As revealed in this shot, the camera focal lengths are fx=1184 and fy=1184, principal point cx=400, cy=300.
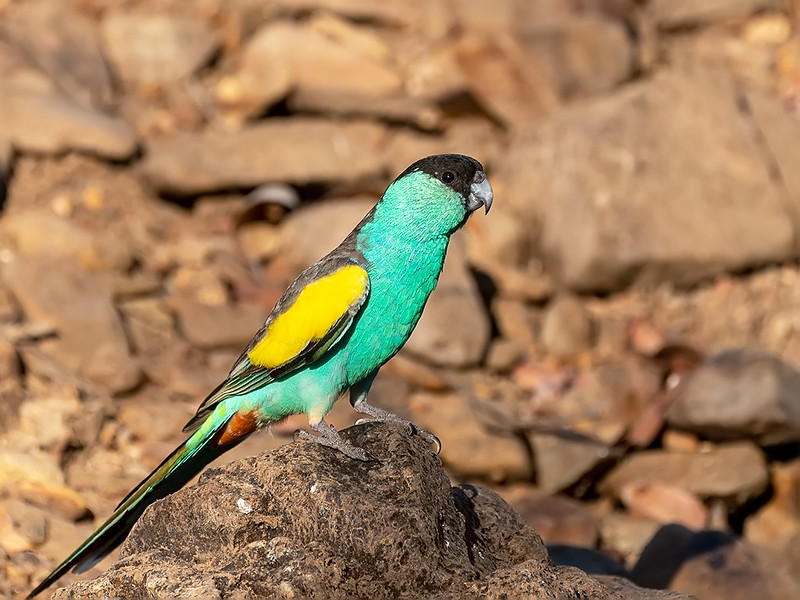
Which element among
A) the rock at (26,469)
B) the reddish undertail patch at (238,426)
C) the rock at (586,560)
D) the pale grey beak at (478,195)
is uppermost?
the pale grey beak at (478,195)

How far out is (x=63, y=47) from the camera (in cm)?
1210

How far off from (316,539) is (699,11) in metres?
10.7

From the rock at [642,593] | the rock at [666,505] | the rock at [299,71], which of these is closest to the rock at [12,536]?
the rock at [642,593]

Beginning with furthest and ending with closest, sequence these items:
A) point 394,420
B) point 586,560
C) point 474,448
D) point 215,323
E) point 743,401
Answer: point 215,323
point 743,401
point 474,448
point 586,560
point 394,420

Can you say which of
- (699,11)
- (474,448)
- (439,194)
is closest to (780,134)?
(699,11)

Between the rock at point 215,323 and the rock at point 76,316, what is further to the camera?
the rock at point 215,323

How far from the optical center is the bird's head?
18.3 feet

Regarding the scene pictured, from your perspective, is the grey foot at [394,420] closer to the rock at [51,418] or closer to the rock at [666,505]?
the rock at [51,418]

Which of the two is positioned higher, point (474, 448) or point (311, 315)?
point (311, 315)

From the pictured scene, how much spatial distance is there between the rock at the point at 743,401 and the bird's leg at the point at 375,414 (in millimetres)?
4309

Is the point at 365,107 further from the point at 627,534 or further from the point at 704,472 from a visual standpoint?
the point at 627,534

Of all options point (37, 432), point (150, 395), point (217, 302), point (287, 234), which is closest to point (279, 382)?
point (37, 432)

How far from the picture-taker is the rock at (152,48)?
12602 millimetres

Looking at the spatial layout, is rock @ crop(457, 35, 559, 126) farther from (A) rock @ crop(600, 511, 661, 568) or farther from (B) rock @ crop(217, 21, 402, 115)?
(A) rock @ crop(600, 511, 661, 568)
